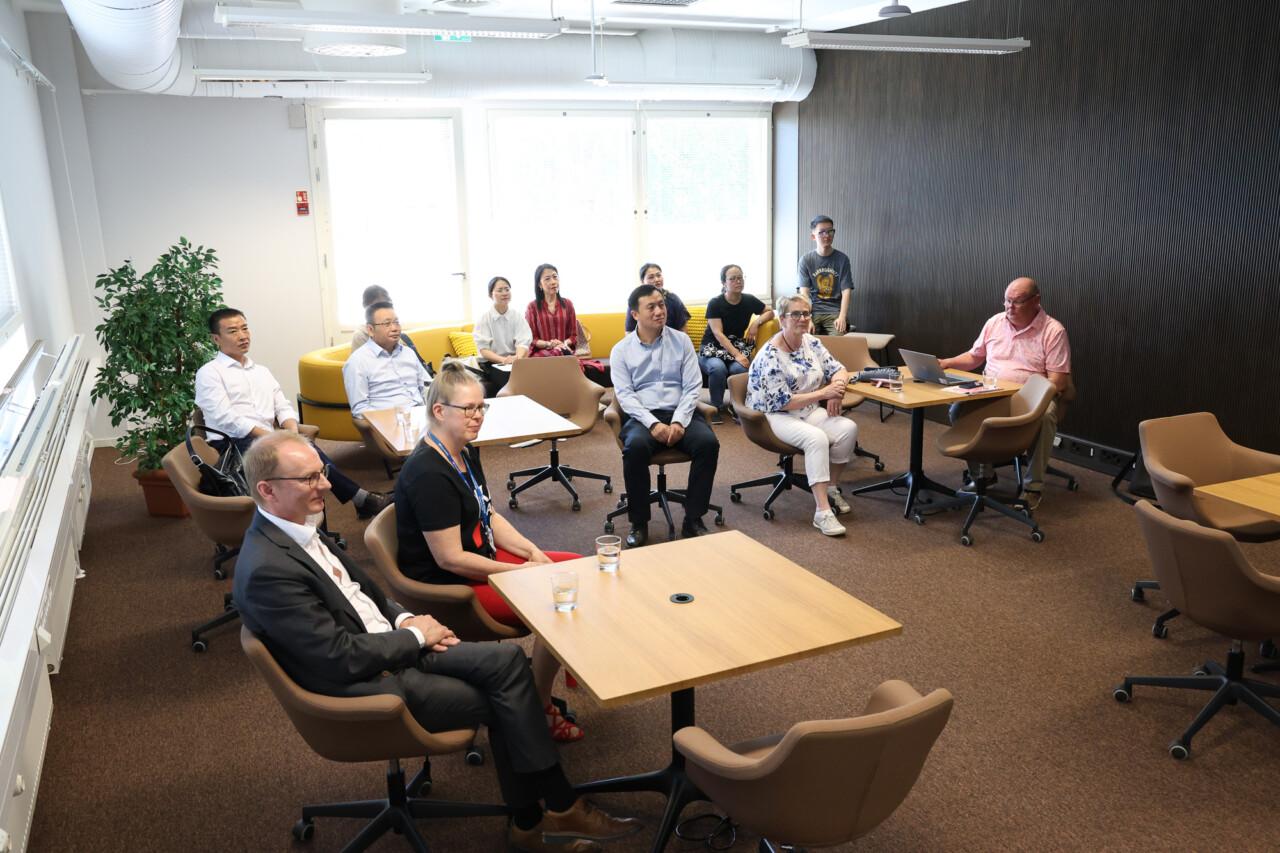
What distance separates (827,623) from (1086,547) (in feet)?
10.9

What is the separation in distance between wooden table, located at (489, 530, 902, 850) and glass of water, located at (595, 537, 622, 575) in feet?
0.12

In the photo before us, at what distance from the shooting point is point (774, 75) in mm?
9508

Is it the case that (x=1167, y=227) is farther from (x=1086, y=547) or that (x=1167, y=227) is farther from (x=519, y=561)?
(x=519, y=561)

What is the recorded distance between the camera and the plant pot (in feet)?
Result: 21.4

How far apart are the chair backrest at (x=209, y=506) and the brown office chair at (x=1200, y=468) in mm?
4001

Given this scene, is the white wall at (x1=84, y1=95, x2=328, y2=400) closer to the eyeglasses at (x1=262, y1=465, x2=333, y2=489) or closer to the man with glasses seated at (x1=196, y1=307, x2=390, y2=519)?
the man with glasses seated at (x1=196, y1=307, x2=390, y2=519)

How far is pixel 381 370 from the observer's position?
6.30 m

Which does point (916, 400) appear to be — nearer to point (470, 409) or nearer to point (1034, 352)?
point (1034, 352)

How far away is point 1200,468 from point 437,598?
11.5 ft

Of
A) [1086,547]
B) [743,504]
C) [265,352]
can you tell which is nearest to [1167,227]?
[1086,547]

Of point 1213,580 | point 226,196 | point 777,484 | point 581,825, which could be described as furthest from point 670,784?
point 226,196

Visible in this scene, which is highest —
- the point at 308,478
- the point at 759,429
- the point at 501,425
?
the point at 308,478

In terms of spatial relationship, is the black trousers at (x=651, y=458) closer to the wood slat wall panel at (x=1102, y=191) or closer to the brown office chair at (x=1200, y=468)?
the brown office chair at (x=1200, y=468)

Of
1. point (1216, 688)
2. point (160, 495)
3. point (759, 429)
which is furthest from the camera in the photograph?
point (160, 495)
